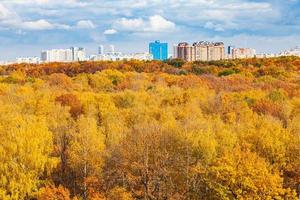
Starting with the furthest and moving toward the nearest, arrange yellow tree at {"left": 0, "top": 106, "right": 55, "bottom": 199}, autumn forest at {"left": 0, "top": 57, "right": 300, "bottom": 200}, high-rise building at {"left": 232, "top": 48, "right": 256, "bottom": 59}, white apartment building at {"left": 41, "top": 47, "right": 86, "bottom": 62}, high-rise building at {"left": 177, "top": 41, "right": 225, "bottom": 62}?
white apartment building at {"left": 41, "top": 47, "right": 86, "bottom": 62}, high-rise building at {"left": 232, "top": 48, "right": 256, "bottom": 59}, high-rise building at {"left": 177, "top": 41, "right": 225, "bottom": 62}, yellow tree at {"left": 0, "top": 106, "right": 55, "bottom": 199}, autumn forest at {"left": 0, "top": 57, "right": 300, "bottom": 200}

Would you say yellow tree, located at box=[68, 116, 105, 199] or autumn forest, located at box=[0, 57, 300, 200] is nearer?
autumn forest, located at box=[0, 57, 300, 200]

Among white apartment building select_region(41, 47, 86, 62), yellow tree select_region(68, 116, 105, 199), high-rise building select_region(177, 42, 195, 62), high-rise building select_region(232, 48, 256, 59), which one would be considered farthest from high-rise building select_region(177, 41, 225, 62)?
yellow tree select_region(68, 116, 105, 199)

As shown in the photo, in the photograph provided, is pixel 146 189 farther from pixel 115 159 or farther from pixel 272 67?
pixel 272 67

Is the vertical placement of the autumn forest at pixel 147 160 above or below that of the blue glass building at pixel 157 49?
below

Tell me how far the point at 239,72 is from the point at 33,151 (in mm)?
67271

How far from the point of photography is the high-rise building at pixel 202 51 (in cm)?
14800

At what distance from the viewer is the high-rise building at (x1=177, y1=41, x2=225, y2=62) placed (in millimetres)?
148000

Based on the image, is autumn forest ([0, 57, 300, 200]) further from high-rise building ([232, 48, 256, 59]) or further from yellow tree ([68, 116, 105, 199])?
high-rise building ([232, 48, 256, 59])

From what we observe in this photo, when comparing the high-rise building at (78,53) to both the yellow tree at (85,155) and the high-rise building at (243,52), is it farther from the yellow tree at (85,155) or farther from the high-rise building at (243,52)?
the yellow tree at (85,155)

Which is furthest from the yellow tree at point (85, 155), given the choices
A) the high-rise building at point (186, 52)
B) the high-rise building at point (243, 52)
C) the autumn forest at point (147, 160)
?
the high-rise building at point (243, 52)

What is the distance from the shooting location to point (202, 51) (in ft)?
486

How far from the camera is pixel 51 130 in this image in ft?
122

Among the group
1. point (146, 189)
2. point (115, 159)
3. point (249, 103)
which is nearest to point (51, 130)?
point (115, 159)

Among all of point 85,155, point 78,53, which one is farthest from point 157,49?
point 85,155
